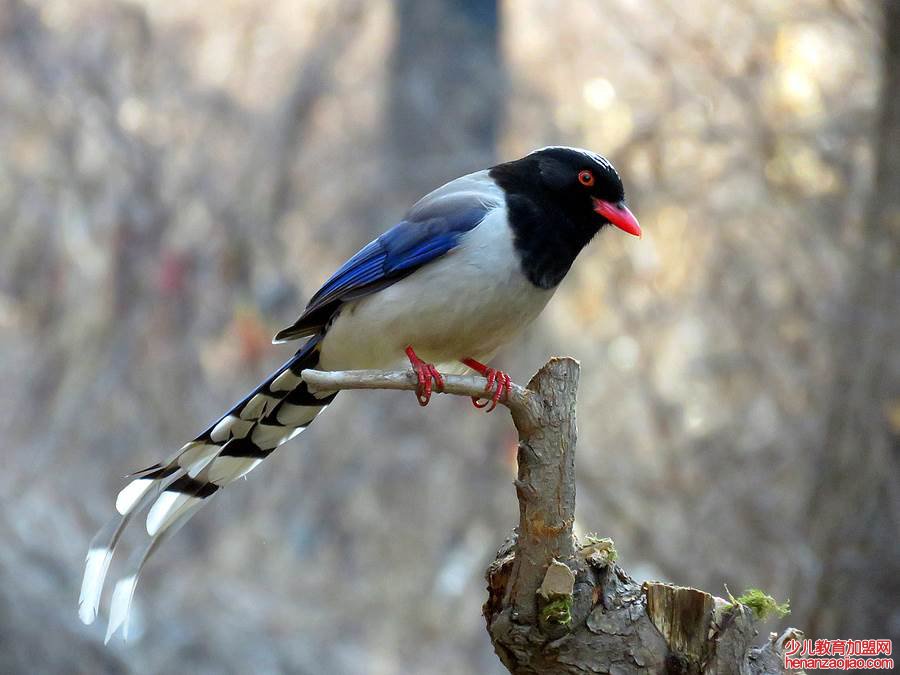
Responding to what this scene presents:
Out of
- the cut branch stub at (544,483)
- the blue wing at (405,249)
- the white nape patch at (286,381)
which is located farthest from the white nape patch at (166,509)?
the cut branch stub at (544,483)

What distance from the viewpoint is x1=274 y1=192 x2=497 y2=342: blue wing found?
4242mm

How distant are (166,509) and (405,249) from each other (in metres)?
1.29

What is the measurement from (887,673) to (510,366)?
2.98m

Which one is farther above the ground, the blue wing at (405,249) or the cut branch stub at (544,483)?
the blue wing at (405,249)

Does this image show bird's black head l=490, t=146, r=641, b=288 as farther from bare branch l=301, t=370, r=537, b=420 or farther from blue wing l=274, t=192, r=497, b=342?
bare branch l=301, t=370, r=537, b=420

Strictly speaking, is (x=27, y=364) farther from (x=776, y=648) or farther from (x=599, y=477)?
(x=776, y=648)

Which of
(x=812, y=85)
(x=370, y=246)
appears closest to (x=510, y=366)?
(x=812, y=85)

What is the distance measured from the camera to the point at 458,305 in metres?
4.08

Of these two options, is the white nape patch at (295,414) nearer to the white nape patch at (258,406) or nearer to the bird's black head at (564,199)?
the white nape patch at (258,406)

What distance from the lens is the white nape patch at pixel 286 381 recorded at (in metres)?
4.42

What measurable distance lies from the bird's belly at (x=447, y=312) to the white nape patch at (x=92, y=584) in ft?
3.78

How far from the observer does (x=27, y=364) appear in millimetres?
9094

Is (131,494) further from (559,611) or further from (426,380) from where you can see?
(559,611)

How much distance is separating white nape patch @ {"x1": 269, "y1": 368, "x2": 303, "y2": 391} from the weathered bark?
868 millimetres
